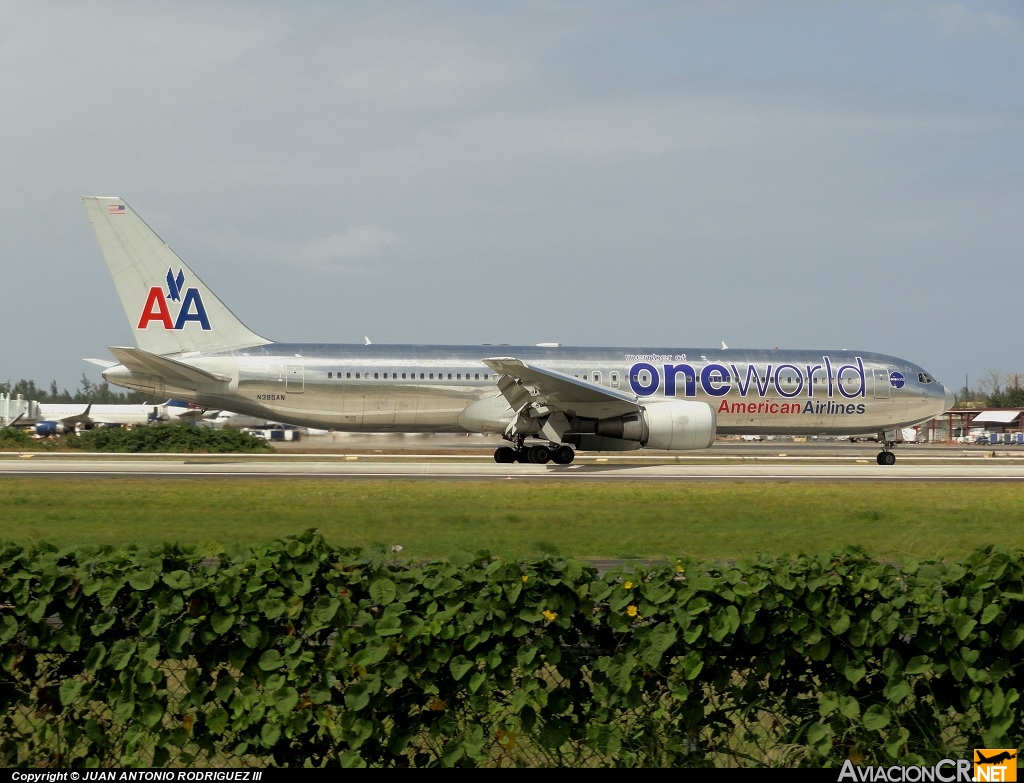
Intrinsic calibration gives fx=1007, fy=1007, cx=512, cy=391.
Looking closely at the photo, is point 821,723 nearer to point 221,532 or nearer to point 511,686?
point 511,686

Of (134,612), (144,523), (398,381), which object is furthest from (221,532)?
(398,381)

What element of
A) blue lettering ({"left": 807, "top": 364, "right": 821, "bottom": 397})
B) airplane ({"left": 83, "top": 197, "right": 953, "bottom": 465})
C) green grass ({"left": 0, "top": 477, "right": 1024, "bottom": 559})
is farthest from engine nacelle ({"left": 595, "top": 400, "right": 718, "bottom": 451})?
blue lettering ({"left": 807, "top": 364, "right": 821, "bottom": 397})

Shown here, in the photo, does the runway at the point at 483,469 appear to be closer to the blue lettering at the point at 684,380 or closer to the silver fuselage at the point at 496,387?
the silver fuselage at the point at 496,387

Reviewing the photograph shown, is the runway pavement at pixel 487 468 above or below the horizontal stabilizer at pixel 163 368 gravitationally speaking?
below

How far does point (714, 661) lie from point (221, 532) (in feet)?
41.9

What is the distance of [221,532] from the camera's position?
56.9ft

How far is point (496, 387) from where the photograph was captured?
118 feet

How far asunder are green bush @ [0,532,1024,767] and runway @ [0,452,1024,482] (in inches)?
873

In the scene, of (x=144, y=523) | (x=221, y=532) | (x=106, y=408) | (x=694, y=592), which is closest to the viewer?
(x=694, y=592)

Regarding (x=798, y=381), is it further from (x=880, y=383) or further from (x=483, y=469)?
(x=483, y=469)

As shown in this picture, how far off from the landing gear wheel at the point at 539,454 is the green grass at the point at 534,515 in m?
8.03

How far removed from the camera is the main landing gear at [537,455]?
35031 mm

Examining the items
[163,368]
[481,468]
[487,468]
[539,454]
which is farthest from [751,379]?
[163,368]

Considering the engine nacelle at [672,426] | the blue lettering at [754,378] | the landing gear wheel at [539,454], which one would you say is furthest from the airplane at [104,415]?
the engine nacelle at [672,426]
